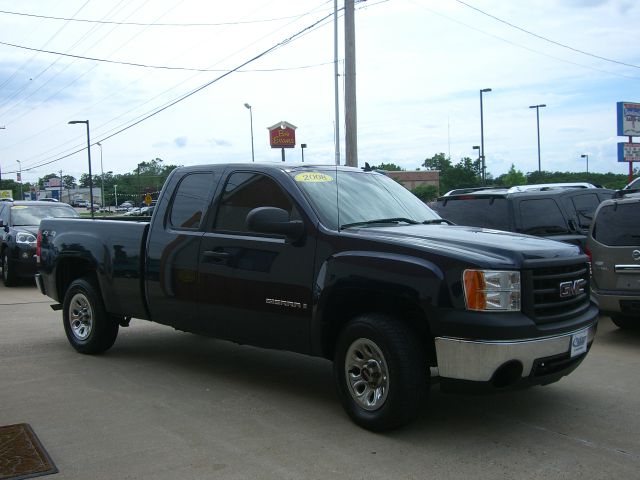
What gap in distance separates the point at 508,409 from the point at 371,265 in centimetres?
169

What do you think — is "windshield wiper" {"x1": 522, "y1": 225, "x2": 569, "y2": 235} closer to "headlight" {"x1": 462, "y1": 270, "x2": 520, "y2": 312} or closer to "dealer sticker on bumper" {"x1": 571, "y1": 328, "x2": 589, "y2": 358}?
"dealer sticker on bumper" {"x1": 571, "y1": 328, "x2": 589, "y2": 358}

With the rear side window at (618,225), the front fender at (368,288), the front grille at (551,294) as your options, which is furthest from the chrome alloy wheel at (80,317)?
the rear side window at (618,225)

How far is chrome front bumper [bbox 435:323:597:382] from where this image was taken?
421 centimetres

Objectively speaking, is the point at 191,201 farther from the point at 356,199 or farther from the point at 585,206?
the point at 585,206

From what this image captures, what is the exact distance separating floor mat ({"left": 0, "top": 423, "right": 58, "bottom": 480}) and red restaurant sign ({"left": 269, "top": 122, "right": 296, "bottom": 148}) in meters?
35.0

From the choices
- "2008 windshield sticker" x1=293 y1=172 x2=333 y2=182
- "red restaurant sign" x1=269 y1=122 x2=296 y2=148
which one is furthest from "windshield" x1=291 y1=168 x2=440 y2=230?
"red restaurant sign" x1=269 y1=122 x2=296 y2=148

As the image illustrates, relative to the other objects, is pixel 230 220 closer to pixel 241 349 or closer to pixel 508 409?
pixel 241 349

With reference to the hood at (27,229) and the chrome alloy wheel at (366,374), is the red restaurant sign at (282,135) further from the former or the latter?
the chrome alloy wheel at (366,374)

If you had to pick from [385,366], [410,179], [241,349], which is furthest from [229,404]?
[410,179]

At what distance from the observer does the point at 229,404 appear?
5410 mm

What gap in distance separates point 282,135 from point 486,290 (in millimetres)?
35777

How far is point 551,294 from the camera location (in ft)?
15.1

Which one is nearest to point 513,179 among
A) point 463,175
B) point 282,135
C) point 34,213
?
point 463,175

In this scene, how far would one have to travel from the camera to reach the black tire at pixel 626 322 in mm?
8283
